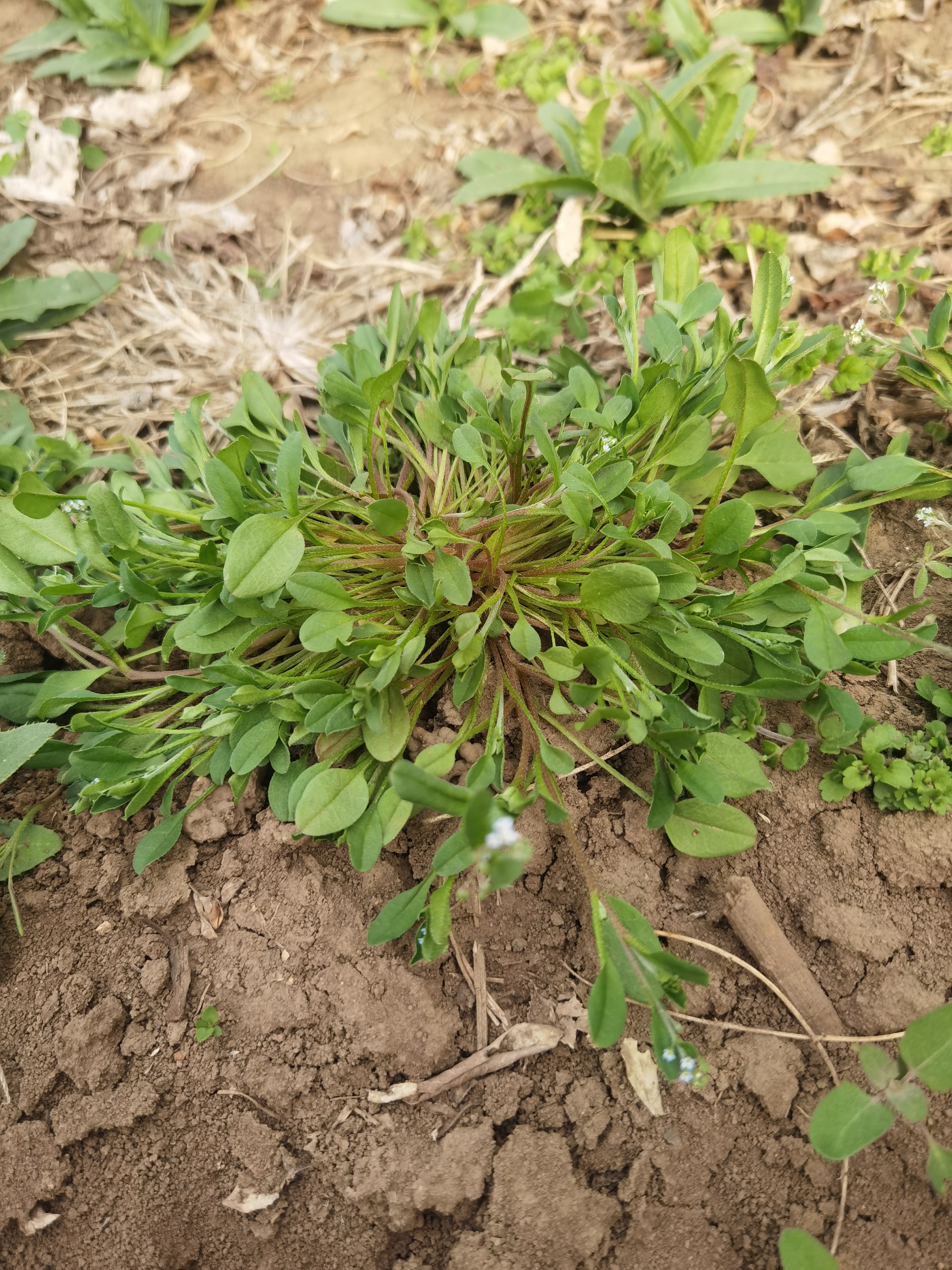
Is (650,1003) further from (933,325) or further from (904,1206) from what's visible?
(933,325)

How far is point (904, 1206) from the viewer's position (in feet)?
4.51

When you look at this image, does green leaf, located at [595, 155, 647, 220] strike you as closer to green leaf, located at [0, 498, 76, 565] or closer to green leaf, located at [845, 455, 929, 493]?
green leaf, located at [845, 455, 929, 493]

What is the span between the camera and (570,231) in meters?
2.47

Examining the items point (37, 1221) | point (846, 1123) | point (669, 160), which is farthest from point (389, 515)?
point (669, 160)

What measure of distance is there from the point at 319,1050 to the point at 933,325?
1927mm

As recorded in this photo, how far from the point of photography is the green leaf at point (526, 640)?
5.00 ft

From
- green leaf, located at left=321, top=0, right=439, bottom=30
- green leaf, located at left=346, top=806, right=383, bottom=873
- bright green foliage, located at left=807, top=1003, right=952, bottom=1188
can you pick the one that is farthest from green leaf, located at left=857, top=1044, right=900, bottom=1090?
green leaf, located at left=321, top=0, right=439, bottom=30

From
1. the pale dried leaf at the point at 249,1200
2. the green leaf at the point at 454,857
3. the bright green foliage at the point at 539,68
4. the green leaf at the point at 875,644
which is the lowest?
the pale dried leaf at the point at 249,1200

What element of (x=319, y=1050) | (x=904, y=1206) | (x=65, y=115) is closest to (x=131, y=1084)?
(x=319, y=1050)

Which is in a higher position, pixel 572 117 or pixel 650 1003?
pixel 572 117

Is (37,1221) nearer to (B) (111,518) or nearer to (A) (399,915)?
(A) (399,915)

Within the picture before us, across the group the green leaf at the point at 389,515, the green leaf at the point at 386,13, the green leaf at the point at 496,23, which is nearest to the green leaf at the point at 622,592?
the green leaf at the point at 389,515

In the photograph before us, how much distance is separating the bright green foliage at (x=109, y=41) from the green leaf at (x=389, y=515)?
238 cm

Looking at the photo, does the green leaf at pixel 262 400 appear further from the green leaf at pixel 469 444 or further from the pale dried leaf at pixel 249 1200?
the pale dried leaf at pixel 249 1200
